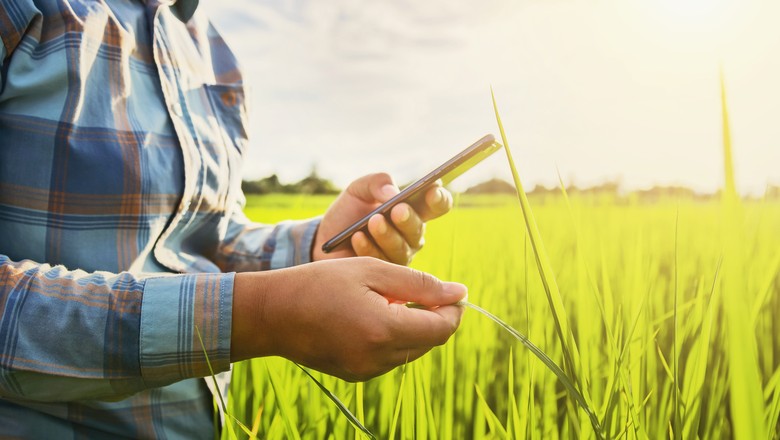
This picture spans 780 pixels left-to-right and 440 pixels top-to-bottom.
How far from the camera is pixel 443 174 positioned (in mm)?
748

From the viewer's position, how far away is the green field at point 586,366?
437 millimetres

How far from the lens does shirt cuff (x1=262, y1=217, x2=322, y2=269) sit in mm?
1058

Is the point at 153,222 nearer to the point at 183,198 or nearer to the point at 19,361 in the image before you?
the point at 183,198

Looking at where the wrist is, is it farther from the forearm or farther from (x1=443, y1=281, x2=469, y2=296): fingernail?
the forearm

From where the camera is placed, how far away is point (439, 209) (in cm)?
87

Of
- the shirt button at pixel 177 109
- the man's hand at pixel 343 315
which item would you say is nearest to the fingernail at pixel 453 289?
the man's hand at pixel 343 315

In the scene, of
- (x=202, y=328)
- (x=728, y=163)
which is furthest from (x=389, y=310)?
(x=728, y=163)

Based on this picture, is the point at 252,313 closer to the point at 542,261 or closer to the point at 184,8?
the point at 542,261

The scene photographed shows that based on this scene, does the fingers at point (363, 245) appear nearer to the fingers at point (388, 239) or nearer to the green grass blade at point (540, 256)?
the fingers at point (388, 239)

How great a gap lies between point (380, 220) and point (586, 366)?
313mm

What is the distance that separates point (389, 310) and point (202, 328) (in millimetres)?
182

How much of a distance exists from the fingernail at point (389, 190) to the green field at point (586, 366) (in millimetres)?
104

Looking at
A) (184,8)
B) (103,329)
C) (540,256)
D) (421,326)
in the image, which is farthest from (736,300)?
(184,8)

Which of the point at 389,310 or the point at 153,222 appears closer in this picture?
the point at 389,310
